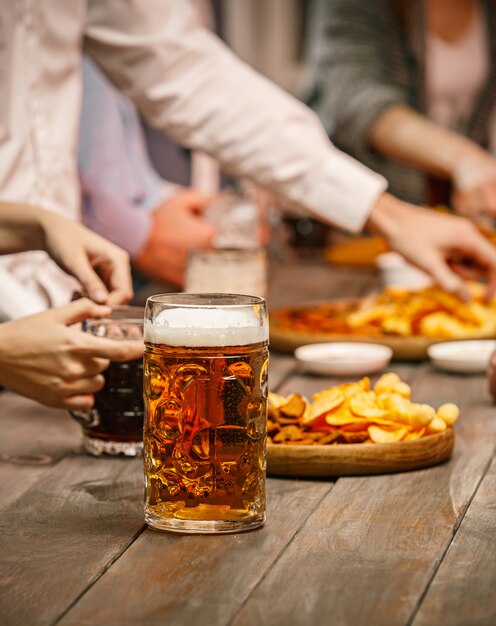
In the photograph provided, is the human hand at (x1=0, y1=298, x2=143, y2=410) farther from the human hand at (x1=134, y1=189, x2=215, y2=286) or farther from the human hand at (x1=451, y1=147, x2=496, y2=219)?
the human hand at (x1=451, y1=147, x2=496, y2=219)

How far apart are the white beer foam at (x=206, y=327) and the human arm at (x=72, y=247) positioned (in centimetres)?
38

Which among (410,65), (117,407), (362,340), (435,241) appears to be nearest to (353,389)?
(117,407)

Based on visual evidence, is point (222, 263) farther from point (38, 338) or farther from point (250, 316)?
point (250, 316)

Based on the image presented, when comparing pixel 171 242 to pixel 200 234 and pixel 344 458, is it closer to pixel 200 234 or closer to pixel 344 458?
pixel 200 234

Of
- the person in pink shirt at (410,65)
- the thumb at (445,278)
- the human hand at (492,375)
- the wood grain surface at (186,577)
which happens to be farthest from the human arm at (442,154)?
the wood grain surface at (186,577)

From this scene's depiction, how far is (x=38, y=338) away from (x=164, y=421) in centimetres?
32

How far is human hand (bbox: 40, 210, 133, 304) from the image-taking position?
58.0 inches

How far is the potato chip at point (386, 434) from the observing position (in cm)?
129

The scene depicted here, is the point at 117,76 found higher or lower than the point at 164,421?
higher

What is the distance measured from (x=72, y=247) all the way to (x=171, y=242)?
141cm

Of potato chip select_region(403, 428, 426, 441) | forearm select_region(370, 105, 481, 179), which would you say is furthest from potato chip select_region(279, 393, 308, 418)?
forearm select_region(370, 105, 481, 179)

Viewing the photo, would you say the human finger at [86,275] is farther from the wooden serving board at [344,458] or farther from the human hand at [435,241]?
the human hand at [435,241]

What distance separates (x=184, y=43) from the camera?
2.17m

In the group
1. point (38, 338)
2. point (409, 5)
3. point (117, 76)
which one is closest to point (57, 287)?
point (117, 76)
